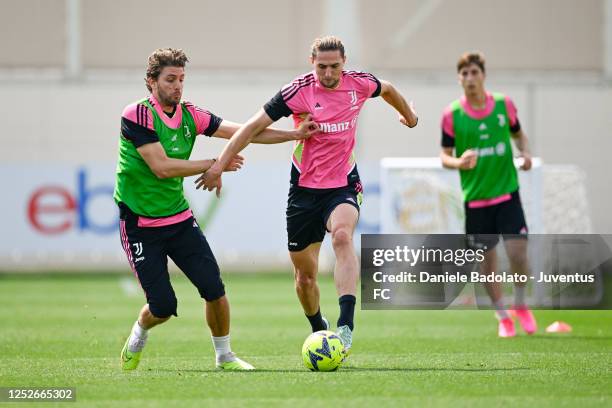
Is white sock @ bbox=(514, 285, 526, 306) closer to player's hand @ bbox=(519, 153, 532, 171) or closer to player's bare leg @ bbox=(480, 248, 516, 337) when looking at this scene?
player's bare leg @ bbox=(480, 248, 516, 337)

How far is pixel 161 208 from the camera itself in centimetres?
880

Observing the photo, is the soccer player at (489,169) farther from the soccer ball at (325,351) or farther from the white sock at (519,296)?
the soccer ball at (325,351)

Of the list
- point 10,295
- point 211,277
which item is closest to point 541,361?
point 211,277

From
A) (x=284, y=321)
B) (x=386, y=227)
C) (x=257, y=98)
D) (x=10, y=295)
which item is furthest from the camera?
(x=257, y=98)

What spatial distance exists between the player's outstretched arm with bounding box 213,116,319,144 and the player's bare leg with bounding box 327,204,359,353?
2.24ft

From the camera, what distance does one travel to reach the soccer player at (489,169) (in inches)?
467

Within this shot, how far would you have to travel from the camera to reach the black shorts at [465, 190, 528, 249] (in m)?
11.9

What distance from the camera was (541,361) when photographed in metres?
9.12

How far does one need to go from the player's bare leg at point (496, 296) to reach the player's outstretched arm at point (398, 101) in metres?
2.69

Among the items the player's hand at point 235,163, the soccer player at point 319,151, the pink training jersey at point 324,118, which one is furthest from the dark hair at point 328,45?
the player's hand at point 235,163

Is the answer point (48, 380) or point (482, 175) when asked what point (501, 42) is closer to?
point (482, 175)

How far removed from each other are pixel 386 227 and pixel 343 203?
7.28 metres

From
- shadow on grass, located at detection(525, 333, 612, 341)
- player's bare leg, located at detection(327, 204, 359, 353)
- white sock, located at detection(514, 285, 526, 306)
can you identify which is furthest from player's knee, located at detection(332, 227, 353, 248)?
white sock, located at detection(514, 285, 526, 306)

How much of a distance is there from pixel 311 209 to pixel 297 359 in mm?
1290
